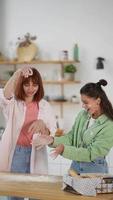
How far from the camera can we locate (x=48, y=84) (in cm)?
487

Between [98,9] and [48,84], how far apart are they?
44.4 inches

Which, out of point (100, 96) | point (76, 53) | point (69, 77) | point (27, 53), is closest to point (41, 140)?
point (100, 96)

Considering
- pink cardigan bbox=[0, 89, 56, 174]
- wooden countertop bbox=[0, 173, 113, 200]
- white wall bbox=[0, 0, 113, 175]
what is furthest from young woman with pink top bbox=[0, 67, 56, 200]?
white wall bbox=[0, 0, 113, 175]

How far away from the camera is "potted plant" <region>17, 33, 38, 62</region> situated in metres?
4.81

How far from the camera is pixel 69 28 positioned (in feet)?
15.6

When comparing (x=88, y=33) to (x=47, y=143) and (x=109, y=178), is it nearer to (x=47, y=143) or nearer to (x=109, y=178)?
(x=47, y=143)

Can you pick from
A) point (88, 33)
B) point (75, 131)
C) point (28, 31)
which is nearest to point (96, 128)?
point (75, 131)

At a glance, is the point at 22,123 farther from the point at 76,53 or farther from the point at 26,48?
the point at 26,48

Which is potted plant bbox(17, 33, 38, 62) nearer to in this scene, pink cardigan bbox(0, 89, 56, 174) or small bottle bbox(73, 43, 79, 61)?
small bottle bbox(73, 43, 79, 61)

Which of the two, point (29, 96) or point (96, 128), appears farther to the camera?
point (29, 96)

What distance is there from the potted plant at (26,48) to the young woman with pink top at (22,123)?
2.24m

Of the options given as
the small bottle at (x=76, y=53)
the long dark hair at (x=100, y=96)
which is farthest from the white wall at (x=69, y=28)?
the long dark hair at (x=100, y=96)

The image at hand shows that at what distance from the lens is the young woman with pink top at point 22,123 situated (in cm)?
255

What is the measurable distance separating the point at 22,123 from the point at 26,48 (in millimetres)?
2392
